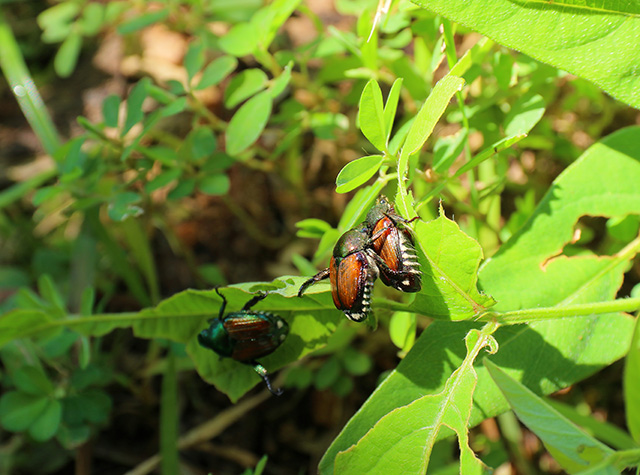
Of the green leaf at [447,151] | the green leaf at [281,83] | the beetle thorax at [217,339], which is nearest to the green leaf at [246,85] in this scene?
the green leaf at [281,83]

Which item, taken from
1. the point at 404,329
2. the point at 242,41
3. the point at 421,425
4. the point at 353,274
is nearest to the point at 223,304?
the point at 353,274

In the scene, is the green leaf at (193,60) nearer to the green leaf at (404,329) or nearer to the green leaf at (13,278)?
the green leaf at (404,329)

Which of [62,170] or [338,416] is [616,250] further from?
[62,170]

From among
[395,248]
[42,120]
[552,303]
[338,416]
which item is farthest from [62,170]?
[552,303]

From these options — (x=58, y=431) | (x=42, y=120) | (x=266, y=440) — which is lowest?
(x=266, y=440)

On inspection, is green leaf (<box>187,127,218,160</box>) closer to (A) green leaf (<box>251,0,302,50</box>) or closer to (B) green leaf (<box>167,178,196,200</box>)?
(B) green leaf (<box>167,178,196,200</box>)
